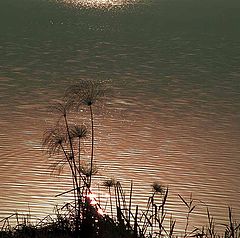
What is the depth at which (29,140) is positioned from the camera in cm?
682

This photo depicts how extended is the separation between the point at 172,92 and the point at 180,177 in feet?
12.3

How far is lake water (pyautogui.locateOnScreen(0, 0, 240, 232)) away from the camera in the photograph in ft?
18.2

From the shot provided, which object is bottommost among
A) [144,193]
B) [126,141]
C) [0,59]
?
[144,193]

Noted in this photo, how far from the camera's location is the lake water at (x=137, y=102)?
5543mm

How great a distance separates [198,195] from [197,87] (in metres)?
4.61

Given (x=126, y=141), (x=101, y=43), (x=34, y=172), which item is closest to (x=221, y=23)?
(x=101, y=43)

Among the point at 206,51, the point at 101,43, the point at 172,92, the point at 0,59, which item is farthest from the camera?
the point at 101,43

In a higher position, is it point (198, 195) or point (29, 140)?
point (29, 140)

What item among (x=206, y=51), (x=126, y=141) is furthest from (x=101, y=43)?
(x=126, y=141)

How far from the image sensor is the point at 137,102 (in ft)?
29.0

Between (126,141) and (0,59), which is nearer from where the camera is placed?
(126,141)

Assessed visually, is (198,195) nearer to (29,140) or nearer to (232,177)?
(232,177)

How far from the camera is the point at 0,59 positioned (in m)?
11.8

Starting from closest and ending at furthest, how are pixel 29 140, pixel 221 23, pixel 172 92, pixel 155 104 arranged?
pixel 29 140 < pixel 155 104 < pixel 172 92 < pixel 221 23
